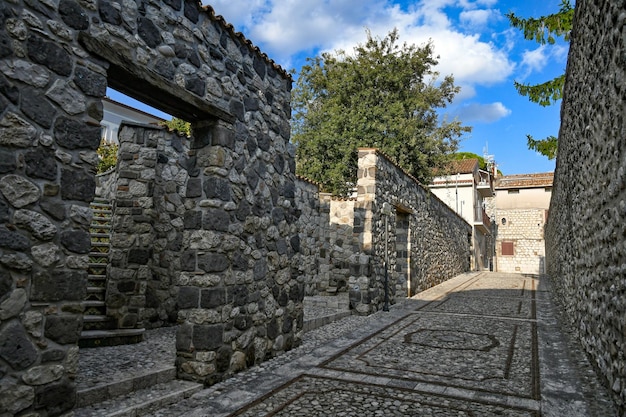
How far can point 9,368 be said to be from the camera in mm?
2385

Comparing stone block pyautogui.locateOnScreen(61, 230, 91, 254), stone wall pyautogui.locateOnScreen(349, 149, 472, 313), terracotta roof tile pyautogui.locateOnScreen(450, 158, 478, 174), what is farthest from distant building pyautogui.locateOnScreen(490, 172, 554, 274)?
stone block pyautogui.locateOnScreen(61, 230, 91, 254)

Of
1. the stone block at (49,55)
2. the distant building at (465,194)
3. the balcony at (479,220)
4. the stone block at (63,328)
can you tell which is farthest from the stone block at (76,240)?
the balcony at (479,220)

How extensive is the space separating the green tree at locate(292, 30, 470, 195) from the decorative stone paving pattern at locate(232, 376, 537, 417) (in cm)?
1305

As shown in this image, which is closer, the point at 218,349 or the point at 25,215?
the point at 25,215

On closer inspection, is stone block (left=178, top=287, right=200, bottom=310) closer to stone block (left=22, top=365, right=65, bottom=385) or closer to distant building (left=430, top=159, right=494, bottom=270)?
stone block (left=22, top=365, right=65, bottom=385)

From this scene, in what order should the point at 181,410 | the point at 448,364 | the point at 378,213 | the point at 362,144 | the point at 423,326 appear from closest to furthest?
the point at 181,410
the point at 448,364
the point at 423,326
the point at 378,213
the point at 362,144

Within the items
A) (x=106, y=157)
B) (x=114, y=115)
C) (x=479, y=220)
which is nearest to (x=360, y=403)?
(x=106, y=157)

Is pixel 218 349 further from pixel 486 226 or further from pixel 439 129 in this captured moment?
pixel 486 226

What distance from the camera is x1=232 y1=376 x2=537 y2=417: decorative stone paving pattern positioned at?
130 inches

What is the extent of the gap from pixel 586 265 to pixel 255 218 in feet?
12.3

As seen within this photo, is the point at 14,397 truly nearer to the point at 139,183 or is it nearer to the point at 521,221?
the point at 139,183

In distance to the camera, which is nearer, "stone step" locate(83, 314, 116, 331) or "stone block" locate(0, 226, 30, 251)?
"stone block" locate(0, 226, 30, 251)

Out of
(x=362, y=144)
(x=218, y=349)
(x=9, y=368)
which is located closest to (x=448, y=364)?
(x=218, y=349)

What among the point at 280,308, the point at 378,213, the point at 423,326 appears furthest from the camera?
the point at 378,213
